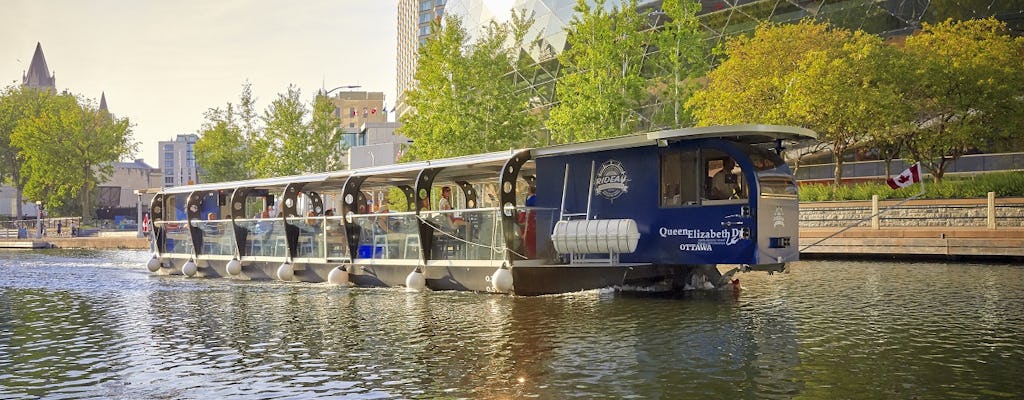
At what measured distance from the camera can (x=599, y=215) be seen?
21.3 m

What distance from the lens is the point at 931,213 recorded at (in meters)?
34.7

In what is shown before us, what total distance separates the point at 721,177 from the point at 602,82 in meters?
22.3

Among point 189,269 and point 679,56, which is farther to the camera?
point 679,56

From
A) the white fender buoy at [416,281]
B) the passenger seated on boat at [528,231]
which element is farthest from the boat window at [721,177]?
the white fender buoy at [416,281]

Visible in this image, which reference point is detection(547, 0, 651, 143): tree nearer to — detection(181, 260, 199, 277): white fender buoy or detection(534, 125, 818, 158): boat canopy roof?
detection(181, 260, 199, 277): white fender buoy

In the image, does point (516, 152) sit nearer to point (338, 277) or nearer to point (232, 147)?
point (338, 277)

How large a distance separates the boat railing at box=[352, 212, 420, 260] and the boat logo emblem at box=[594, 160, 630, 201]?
15.8ft

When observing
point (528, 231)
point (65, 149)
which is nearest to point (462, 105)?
point (528, 231)

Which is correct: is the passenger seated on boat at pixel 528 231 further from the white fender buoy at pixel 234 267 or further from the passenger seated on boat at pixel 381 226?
the white fender buoy at pixel 234 267

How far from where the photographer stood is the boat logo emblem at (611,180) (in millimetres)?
20750

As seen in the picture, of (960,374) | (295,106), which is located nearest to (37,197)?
(295,106)

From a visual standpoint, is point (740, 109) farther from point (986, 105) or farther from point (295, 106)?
point (295, 106)

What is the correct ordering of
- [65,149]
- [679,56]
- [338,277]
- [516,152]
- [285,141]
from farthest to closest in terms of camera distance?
[65,149], [285,141], [679,56], [338,277], [516,152]

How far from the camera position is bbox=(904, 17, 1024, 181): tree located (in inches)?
1597
